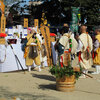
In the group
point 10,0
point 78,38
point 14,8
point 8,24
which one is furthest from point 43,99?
point 14,8

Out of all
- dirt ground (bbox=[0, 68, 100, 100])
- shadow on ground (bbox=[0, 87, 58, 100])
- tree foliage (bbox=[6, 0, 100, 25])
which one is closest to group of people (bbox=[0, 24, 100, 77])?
dirt ground (bbox=[0, 68, 100, 100])

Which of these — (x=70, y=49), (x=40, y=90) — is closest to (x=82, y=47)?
(x=70, y=49)

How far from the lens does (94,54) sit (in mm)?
9914

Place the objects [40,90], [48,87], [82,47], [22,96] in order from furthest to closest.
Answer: [82,47] < [48,87] < [40,90] < [22,96]

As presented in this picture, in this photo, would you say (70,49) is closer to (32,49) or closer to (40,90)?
(40,90)

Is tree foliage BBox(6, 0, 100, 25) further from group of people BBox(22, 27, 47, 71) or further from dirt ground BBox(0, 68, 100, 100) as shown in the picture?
dirt ground BBox(0, 68, 100, 100)

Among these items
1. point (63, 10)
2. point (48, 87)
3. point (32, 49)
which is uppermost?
point (63, 10)

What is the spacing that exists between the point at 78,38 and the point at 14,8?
1401 inches

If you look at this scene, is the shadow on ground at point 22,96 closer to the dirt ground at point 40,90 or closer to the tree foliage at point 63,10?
the dirt ground at point 40,90

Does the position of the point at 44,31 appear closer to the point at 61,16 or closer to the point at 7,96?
the point at 7,96

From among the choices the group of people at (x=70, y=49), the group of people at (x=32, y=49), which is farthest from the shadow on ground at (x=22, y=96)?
the group of people at (x=32, y=49)

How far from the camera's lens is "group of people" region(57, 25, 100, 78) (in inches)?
317

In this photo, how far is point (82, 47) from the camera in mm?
8766

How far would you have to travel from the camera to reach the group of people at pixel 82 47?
26.5 feet
